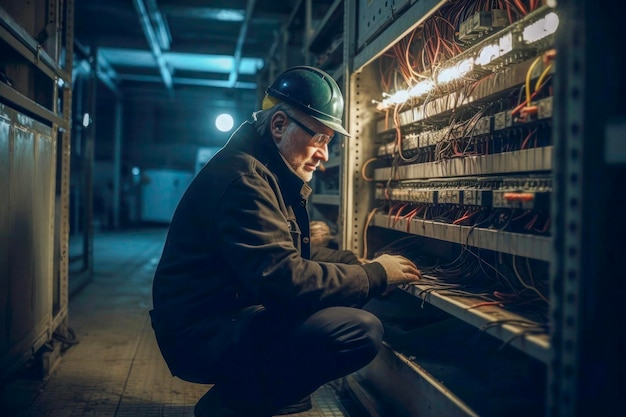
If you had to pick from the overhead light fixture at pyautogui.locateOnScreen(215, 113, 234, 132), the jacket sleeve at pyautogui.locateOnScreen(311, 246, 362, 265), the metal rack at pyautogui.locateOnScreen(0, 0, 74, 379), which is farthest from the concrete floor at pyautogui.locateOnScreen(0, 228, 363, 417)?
the overhead light fixture at pyautogui.locateOnScreen(215, 113, 234, 132)

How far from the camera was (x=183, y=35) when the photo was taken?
7016mm

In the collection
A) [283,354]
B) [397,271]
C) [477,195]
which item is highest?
[477,195]

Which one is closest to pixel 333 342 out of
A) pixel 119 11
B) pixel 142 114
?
pixel 119 11

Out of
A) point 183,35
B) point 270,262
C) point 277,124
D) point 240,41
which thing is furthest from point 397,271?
point 183,35

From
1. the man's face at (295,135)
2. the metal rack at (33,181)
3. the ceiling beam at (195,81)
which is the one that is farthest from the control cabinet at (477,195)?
the ceiling beam at (195,81)

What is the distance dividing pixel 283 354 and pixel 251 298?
214 mm

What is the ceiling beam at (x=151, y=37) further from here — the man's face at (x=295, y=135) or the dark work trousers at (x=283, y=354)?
the dark work trousers at (x=283, y=354)

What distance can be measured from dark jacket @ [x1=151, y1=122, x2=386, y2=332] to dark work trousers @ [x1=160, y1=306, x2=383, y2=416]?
0.06 meters

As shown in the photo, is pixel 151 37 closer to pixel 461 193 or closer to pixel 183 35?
pixel 183 35

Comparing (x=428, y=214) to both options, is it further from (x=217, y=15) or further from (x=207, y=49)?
(x=207, y=49)

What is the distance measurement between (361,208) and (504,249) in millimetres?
1125

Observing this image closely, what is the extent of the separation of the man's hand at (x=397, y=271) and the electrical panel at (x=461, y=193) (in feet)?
0.20

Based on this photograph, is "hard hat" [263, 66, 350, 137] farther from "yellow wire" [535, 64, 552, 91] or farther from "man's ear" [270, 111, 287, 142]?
"yellow wire" [535, 64, 552, 91]

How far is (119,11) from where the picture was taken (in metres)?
5.89
